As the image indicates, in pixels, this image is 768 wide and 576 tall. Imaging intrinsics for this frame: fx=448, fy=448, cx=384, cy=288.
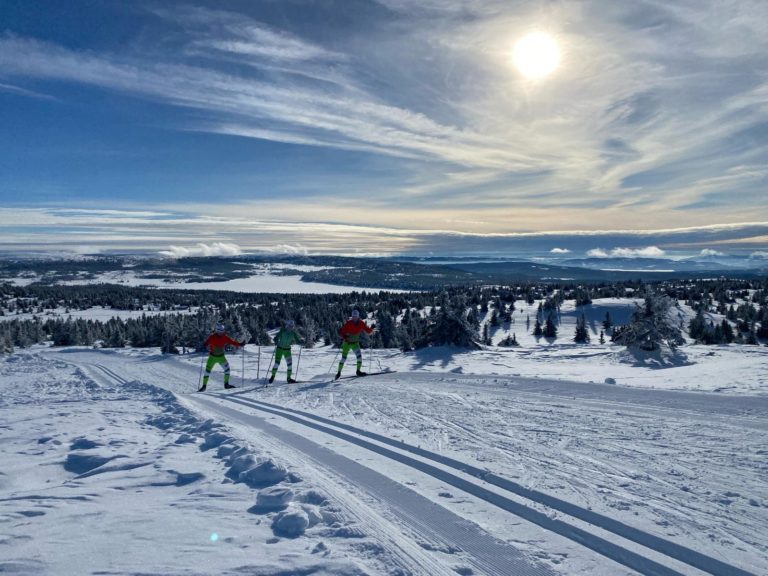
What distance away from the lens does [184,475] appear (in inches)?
214

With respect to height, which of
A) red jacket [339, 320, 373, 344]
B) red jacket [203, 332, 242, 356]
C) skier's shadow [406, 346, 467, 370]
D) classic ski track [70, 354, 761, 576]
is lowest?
skier's shadow [406, 346, 467, 370]

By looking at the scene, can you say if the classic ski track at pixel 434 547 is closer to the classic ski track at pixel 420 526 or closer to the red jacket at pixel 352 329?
the classic ski track at pixel 420 526

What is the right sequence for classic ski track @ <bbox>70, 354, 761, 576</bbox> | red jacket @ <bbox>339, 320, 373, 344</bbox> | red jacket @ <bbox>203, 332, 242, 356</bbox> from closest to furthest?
classic ski track @ <bbox>70, 354, 761, 576</bbox>, red jacket @ <bbox>203, 332, 242, 356</bbox>, red jacket @ <bbox>339, 320, 373, 344</bbox>

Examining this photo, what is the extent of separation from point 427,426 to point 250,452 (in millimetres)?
2948

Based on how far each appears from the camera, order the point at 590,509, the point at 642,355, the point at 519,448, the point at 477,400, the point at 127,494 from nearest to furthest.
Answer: the point at 590,509, the point at 127,494, the point at 519,448, the point at 477,400, the point at 642,355

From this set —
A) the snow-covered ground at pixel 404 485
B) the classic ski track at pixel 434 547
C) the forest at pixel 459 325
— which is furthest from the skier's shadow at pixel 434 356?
the classic ski track at pixel 434 547

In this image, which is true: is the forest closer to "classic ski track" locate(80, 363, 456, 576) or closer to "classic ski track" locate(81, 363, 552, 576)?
"classic ski track" locate(80, 363, 456, 576)

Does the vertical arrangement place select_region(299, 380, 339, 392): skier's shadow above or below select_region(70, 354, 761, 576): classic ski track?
below

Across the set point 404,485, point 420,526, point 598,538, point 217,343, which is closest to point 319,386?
point 217,343

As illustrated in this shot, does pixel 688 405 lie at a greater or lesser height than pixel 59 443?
greater

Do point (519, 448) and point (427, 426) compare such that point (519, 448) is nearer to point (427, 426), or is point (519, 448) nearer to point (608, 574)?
point (427, 426)

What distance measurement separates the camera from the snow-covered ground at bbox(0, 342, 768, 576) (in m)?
3.48

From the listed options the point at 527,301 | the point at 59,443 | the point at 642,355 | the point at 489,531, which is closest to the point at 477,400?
A: the point at 489,531

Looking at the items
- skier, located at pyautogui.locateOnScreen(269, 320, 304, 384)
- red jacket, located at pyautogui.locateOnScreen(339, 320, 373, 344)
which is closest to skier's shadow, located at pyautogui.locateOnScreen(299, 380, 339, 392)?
skier, located at pyautogui.locateOnScreen(269, 320, 304, 384)
